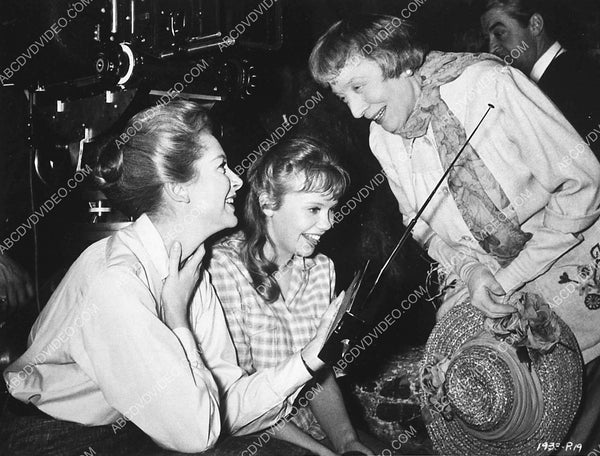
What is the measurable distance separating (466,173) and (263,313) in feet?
2.86

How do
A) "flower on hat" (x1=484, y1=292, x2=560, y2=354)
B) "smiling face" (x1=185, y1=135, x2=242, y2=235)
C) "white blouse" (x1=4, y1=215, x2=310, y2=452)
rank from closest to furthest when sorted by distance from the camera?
"white blouse" (x1=4, y1=215, x2=310, y2=452)
"smiling face" (x1=185, y1=135, x2=242, y2=235)
"flower on hat" (x1=484, y1=292, x2=560, y2=354)

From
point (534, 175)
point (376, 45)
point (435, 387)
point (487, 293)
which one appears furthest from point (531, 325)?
point (376, 45)

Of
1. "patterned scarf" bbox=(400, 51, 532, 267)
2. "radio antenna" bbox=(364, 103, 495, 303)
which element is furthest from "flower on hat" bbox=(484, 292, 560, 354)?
→ "radio antenna" bbox=(364, 103, 495, 303)

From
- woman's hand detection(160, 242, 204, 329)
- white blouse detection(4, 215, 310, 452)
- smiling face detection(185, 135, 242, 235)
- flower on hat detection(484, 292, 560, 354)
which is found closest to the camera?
white blouse detection(4, 215, 310, 452)

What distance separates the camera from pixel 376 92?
2.10 m

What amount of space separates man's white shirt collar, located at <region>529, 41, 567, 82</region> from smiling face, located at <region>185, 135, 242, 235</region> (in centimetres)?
109

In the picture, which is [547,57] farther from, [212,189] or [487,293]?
[212,189]

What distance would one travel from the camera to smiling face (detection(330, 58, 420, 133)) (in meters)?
2.08

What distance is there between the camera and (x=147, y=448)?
68.2 inches

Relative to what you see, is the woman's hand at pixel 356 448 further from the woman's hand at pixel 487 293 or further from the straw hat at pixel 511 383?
the woman's hand at pixel 487 293

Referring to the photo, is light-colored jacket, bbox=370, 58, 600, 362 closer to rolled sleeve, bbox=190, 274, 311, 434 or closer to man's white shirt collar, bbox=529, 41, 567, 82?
man's white shirt collar, bbox=529, 41, 567, 82

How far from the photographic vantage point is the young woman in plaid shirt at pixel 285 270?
6.77ft

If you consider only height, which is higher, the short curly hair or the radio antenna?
the short curly hair

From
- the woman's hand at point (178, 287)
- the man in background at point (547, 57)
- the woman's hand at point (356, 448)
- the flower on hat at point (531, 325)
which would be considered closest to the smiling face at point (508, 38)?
the man in background at point (547, 57)
